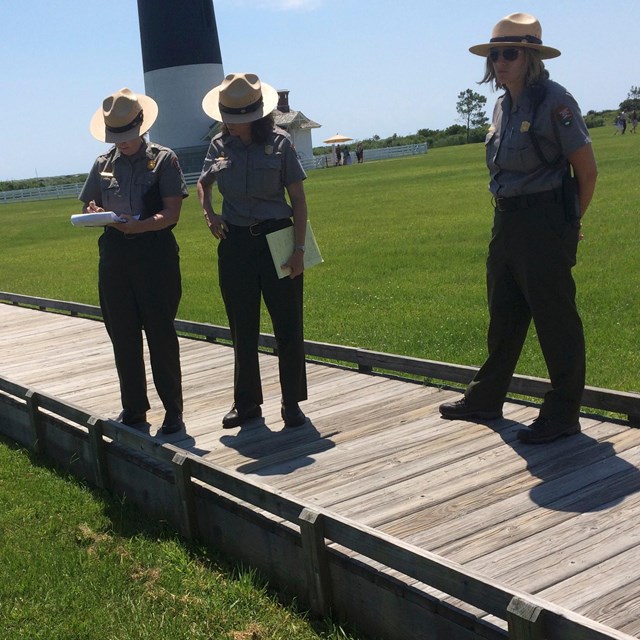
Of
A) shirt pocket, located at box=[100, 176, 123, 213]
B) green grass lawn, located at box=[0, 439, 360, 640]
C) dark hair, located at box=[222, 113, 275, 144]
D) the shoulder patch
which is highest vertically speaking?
dark hair, located at box=[222, 113, 275, 144]

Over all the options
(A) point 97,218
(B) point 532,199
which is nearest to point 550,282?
(B) point 532,199

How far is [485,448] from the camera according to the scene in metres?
5.62

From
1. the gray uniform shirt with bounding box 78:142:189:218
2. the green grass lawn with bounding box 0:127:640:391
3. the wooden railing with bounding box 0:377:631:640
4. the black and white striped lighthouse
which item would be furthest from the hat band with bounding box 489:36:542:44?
the black and white striped lighthouse

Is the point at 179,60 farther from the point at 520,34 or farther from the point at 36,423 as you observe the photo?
the point at 520,34

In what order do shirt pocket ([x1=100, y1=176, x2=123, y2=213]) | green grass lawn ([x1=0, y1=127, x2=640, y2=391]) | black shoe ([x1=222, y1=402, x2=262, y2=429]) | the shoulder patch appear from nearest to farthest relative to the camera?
the shoulder patch → shirt pocket ([x1=100, y1=176, x2=123, y2=213]) → black shoe ([x1=222, y1=402, x2=262, y2=429]) → green grass lawn ([x1=0, y1=127, x2=640, y2=391])

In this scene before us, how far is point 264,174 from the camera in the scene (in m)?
6.04

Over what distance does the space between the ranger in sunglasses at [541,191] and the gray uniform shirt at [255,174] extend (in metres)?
1.28

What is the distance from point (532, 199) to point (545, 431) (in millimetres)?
1312

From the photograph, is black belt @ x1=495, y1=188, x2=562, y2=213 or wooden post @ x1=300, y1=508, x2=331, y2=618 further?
black belt @ x1=495, y1=188, x2=562, y2=213

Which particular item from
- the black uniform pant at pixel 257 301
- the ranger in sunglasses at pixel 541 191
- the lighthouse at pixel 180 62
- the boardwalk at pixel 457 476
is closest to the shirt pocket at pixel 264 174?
the black uniform pant at pixel 257 301

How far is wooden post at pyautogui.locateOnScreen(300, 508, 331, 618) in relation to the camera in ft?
14.0

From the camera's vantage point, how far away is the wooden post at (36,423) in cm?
730

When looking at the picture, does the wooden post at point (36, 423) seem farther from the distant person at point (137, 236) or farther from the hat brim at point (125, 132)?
the hat brim at point (125, 132)

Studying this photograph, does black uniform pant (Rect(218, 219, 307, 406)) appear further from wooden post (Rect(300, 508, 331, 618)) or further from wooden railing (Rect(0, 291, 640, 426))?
wooden post (Rect(300, 508, 331, 618))
